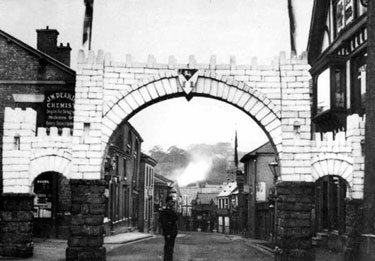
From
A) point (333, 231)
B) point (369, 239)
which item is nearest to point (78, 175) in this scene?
point (369, 239)

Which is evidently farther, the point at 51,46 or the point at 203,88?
the point at 51,46

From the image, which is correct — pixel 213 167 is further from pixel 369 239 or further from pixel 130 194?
pixel 369 239

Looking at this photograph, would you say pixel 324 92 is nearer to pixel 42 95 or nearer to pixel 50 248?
pixel 42 95

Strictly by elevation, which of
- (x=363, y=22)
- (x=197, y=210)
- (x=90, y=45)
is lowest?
(x=197, y=210)

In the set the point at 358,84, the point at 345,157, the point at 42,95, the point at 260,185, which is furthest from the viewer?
the point at 260,185

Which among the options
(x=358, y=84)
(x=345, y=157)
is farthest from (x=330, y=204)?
(x=345, y=157)

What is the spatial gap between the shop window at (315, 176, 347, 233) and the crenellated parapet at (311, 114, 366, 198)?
4232 millimetres

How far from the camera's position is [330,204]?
21625 millimetres

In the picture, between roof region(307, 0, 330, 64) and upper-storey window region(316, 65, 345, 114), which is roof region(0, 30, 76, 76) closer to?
upper-storey window region(316, 65, 345, 114)

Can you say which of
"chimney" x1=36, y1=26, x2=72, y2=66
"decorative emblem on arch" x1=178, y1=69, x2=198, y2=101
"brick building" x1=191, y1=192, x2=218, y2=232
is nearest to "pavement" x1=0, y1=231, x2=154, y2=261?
"decorative emblem on arch" x1=178, y1=69, x2=198, y2=101

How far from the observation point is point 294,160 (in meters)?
15.0

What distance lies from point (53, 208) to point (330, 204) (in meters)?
11.5

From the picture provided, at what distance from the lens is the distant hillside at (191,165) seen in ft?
351

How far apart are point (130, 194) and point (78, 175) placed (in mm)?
21777
